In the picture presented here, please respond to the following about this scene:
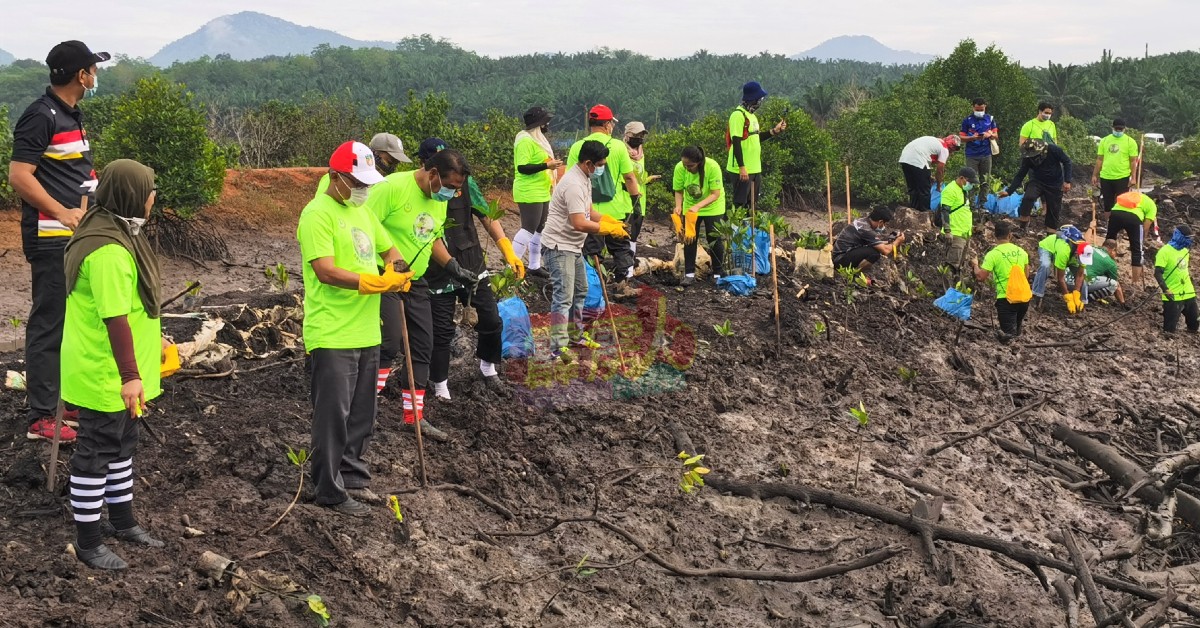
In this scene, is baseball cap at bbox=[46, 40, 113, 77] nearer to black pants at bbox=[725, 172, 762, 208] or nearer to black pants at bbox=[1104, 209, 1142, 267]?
black pants at bbox=[725, 172, 762, 208]

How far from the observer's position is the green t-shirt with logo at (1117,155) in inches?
581

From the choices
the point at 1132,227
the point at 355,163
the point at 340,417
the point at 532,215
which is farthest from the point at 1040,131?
the point at 340,417

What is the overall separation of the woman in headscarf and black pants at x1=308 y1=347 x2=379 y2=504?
0.73 metres

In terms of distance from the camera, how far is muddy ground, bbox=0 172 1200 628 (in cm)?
431

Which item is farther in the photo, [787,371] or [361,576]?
[787,371]

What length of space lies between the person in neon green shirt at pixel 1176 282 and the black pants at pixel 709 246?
4.61 metres

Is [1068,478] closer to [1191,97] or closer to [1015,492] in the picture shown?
[1015,492]

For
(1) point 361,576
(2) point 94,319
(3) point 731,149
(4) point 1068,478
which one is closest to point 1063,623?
(4) point 1068,478

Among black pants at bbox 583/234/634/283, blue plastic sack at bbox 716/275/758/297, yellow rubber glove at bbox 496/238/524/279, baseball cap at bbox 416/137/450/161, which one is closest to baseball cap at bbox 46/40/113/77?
baseball cap at bbox 416/137/450/161

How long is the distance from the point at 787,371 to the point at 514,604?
4249mm

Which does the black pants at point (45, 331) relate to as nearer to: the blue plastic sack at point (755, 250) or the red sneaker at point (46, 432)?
the red sneaker at point (46, 432)

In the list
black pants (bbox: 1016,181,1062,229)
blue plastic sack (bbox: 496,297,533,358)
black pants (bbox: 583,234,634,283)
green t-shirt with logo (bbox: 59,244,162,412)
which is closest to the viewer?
green t-shirt with logo (bbox: 59,244,162,412)

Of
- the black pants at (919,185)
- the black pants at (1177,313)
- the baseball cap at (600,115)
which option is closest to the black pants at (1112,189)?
the black pants at (919,185)

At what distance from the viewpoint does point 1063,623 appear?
5.18m
